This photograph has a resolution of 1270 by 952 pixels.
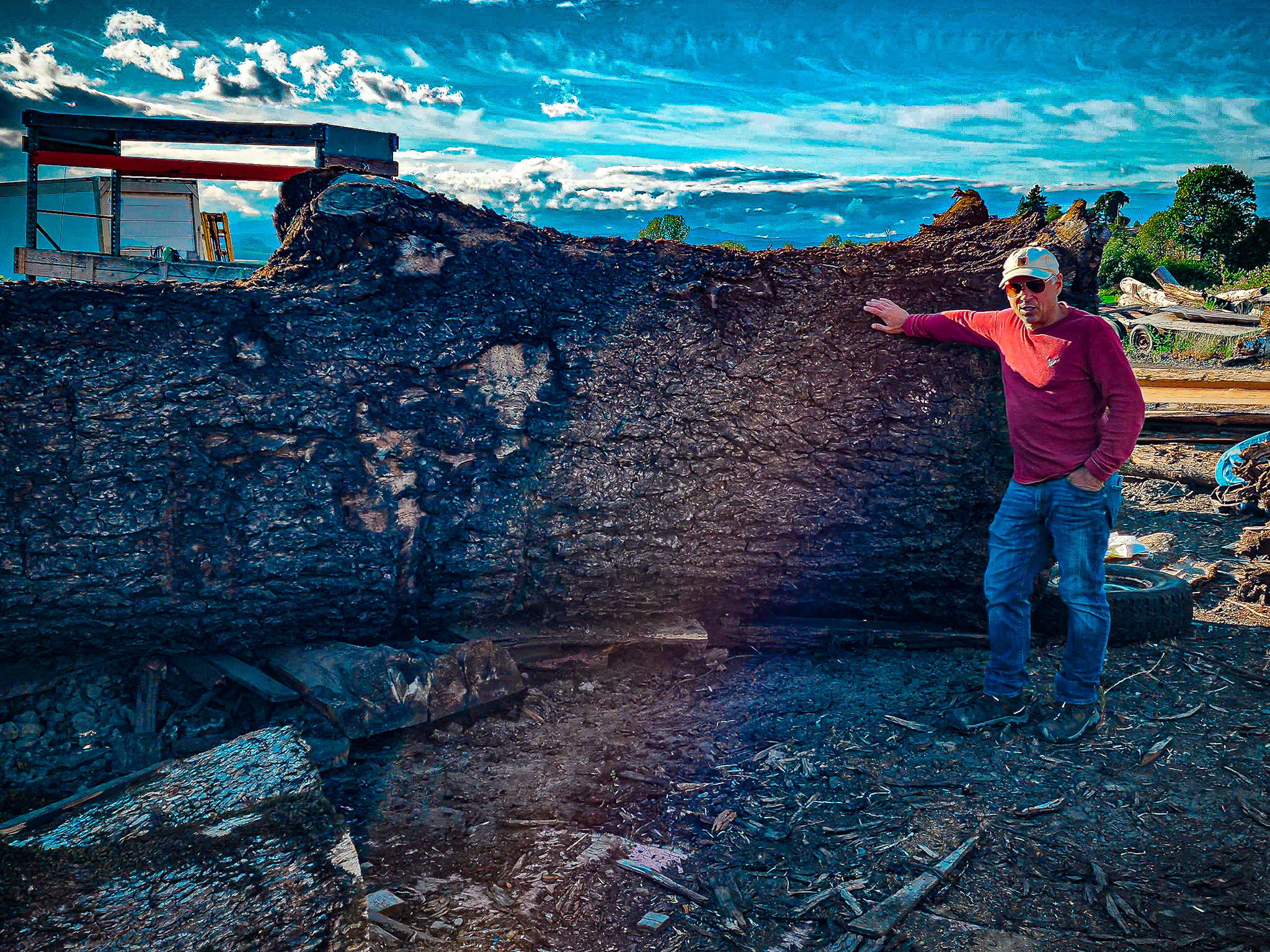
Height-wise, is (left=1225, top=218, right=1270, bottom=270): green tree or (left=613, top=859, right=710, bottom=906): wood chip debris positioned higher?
(left=1225, top=218, right=1270, bottom=270): green tree

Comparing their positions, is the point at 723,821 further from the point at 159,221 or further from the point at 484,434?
the point at 159,221

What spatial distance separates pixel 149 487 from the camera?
3084mm

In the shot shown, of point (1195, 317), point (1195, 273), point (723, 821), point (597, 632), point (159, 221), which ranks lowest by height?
point (723, 821)

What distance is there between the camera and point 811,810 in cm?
285

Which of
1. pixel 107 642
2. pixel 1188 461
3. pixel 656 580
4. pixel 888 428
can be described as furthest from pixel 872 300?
pixel 1188 461

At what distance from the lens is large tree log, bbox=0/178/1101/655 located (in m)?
3.07

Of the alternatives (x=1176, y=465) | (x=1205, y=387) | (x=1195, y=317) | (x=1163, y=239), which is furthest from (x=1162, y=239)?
(x=1176, y=465)

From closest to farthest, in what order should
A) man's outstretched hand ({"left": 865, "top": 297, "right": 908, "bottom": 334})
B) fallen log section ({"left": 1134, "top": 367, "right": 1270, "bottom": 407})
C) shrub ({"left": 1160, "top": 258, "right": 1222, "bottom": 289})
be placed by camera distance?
man's outstretched hand ({"left": 865, "top": 297, "right": 908, "bottom": 334}), fallen log section ({"left": 1134, "top": 367, "right": 1270, "bottom": 407}), shrub ({"left": 1160, "top": 258, "right": 1222, "bottom": 289})

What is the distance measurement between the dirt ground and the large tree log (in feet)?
1.82

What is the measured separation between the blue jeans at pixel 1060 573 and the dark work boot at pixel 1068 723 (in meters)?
0.03

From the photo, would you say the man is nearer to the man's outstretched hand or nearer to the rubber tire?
the man's outstretched hand

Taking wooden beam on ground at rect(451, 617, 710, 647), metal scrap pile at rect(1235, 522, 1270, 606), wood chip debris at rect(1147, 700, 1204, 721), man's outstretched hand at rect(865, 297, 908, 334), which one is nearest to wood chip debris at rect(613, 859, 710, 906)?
wooden beam on ground at rect(451, 617, 710, 647)

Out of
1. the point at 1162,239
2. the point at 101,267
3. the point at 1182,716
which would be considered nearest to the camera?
the point at 1182,716

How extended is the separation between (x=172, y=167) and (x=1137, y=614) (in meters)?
13.5
